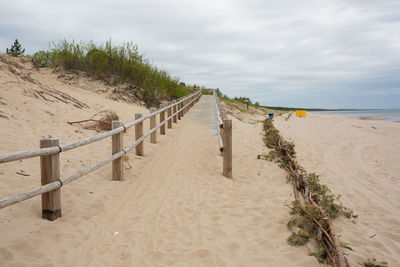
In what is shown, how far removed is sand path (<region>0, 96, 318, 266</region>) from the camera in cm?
285

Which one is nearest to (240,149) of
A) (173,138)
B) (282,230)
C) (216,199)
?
(173,138)

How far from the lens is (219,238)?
3316 mm

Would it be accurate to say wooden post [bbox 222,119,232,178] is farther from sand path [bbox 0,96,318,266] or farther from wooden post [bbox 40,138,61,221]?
wooden post [bbox 40,138,61,221]

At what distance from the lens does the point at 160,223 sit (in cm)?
367

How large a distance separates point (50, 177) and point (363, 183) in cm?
597

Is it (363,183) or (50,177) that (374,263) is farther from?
(363,183)

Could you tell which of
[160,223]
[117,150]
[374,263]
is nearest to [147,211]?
[160,223]

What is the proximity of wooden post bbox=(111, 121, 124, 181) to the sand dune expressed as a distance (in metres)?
0.18

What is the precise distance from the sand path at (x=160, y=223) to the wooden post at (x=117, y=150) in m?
0.15

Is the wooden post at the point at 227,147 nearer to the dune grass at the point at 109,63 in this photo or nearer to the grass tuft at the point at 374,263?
the grass tuft at the point at 374,263

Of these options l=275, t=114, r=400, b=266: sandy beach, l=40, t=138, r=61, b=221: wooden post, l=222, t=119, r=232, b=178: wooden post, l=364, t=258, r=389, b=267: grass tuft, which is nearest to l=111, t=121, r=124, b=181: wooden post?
l=40, t=138, r=61, b=221: wooden post

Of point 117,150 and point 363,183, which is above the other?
point 117,150

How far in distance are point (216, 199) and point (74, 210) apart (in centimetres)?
→ 208

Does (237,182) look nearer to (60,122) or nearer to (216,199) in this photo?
(216,199)
